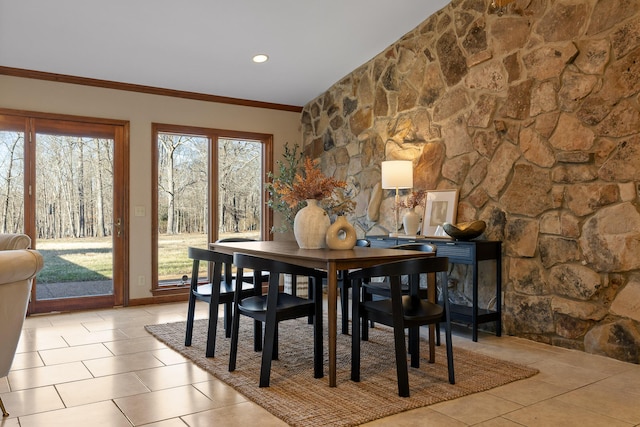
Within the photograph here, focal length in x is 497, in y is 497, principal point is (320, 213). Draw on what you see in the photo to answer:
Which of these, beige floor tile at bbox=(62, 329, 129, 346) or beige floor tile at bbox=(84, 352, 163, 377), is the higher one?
beige floor tile at bbox=(84, 352, 163, 377)

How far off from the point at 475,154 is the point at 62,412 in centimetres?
353

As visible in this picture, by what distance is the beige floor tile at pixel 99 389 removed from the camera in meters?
2.63

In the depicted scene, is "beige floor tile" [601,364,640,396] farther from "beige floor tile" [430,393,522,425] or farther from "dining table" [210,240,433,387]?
"dining table" [210,240,433,387]

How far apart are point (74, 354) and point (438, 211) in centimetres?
318

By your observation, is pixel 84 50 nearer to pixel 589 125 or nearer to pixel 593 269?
pixel 589 125

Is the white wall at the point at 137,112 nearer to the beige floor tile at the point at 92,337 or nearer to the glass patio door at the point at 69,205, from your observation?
the glass patio door at the point at 69,205

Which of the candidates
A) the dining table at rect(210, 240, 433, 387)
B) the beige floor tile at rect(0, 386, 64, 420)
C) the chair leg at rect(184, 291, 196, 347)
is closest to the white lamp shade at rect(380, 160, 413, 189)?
the dining table at rect(210, 240, 433, 387)

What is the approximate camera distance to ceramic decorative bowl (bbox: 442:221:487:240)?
13.1 ft

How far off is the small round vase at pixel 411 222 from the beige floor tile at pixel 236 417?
2.54m

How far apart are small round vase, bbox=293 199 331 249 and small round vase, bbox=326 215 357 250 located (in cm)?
7

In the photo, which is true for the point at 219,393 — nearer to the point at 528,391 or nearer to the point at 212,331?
the point at 212,331

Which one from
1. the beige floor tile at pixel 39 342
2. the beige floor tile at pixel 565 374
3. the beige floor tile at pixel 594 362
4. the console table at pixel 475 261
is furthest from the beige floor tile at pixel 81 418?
the beige floor tile at pixel 594 362

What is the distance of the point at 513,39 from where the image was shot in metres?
3.97

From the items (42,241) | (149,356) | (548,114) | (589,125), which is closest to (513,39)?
(548,114)
